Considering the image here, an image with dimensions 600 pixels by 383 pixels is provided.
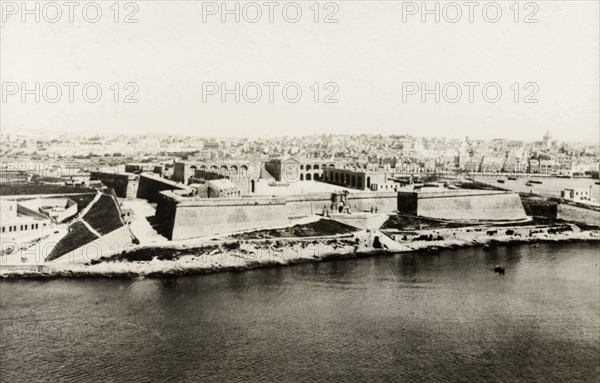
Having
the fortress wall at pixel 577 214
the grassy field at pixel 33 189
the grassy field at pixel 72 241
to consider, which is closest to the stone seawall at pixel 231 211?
the grassy field at pixel 72 241

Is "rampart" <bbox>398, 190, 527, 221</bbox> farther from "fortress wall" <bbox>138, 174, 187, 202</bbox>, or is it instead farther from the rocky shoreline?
"fortress wall" <bbox>138, 174, 187, 202</bbox>

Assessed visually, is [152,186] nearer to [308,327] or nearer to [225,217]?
[225,217]

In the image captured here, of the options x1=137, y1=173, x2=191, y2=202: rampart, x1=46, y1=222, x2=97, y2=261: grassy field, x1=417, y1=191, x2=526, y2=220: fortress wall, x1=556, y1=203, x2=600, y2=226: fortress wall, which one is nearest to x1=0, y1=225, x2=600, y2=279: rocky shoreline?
x1=46, y1=222, x2=97, y2=261: grassy field

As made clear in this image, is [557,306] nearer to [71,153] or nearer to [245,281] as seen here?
[245,281]

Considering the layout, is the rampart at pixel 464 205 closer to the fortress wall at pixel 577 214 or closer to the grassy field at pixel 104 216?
the fortress wall at pixel 577 214

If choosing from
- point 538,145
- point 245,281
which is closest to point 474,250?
point 245,281

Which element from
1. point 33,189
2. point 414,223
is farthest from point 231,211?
point 33,189
